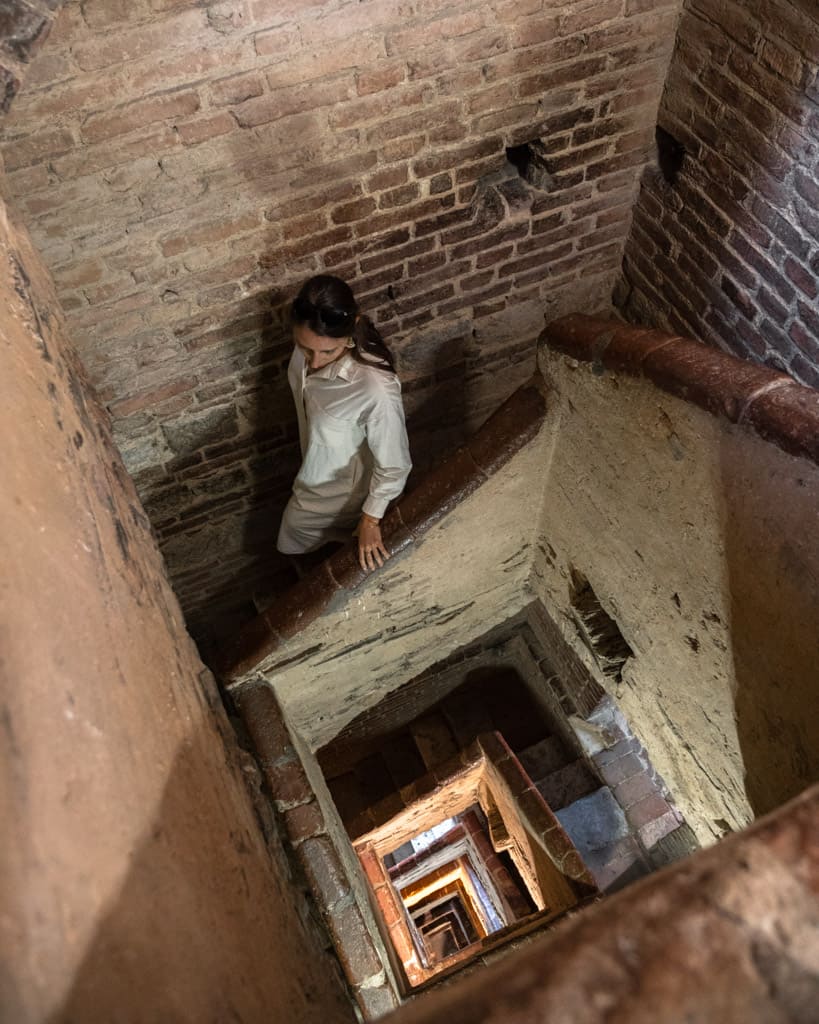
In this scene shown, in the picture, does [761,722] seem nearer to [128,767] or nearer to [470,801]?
[128,767]

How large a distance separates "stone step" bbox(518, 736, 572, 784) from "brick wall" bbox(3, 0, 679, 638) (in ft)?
7.64

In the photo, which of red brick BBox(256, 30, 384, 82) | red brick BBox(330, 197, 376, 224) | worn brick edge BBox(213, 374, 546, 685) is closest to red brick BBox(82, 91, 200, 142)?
red brick BBox(256, 30, 384, 82)

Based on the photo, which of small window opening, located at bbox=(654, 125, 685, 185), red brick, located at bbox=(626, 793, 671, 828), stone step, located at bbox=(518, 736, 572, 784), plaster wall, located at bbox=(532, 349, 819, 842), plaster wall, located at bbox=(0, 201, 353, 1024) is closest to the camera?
plaster wall, located at bbox=(0, 201, 353, 1024)

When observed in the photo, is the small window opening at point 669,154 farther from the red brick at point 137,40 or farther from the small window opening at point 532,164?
the red brick at point 137,40

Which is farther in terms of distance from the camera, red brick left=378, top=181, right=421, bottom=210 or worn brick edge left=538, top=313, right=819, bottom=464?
red brick left=378, top=181, right=421, bottom=210

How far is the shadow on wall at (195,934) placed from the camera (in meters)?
1.07

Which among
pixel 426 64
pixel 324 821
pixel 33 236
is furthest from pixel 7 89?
pixel 324 821

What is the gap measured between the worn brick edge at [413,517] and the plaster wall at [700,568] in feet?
0.53

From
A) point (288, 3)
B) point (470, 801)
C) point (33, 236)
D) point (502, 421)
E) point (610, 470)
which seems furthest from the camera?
point (470, 801)

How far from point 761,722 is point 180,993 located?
219cm

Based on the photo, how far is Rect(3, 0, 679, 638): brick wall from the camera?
264cm

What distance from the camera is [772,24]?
2777mm

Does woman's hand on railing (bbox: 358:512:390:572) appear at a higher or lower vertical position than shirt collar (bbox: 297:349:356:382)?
lower

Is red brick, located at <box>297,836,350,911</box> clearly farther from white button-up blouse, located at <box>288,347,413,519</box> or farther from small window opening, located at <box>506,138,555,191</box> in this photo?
small window opening, located at <box>506,138,555,191</box>
